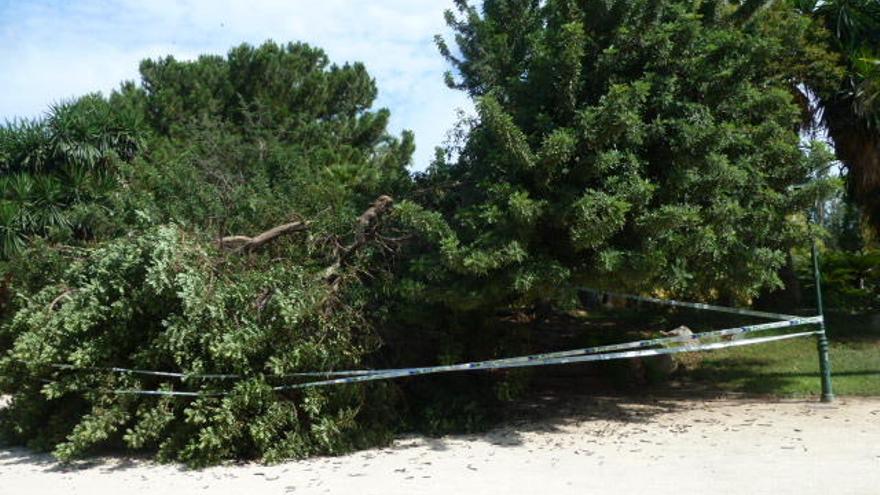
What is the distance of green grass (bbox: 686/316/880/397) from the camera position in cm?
1145

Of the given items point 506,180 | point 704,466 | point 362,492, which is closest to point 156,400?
point 362,492

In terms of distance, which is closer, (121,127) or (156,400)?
(156,400)

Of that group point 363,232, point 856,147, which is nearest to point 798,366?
point 856,147

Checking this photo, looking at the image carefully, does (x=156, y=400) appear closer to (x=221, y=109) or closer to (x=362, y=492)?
(x=362, y=492)

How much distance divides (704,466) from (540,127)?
403cm

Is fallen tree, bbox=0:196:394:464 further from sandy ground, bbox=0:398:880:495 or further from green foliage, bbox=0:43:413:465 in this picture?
sandy ground, bbox=0:398:880:495

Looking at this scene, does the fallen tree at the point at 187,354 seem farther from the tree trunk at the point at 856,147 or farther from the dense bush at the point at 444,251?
the tree trunk at the point at 856,147

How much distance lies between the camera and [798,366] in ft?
41.8

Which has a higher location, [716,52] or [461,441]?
[716,52]

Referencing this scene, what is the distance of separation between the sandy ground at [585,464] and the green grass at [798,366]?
3.97 feet

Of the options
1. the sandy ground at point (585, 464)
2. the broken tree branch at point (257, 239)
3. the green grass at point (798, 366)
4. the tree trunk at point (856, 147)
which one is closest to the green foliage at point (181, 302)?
the broken tree branch at point (257, 239)

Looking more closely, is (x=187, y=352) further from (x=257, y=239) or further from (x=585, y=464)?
(x=585, y=464)

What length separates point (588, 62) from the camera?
31.4 ft

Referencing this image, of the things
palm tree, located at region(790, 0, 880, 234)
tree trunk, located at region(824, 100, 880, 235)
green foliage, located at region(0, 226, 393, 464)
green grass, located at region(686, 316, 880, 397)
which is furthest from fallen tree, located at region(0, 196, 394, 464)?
tree trunk, located at region(824, 100, 880, 235)
